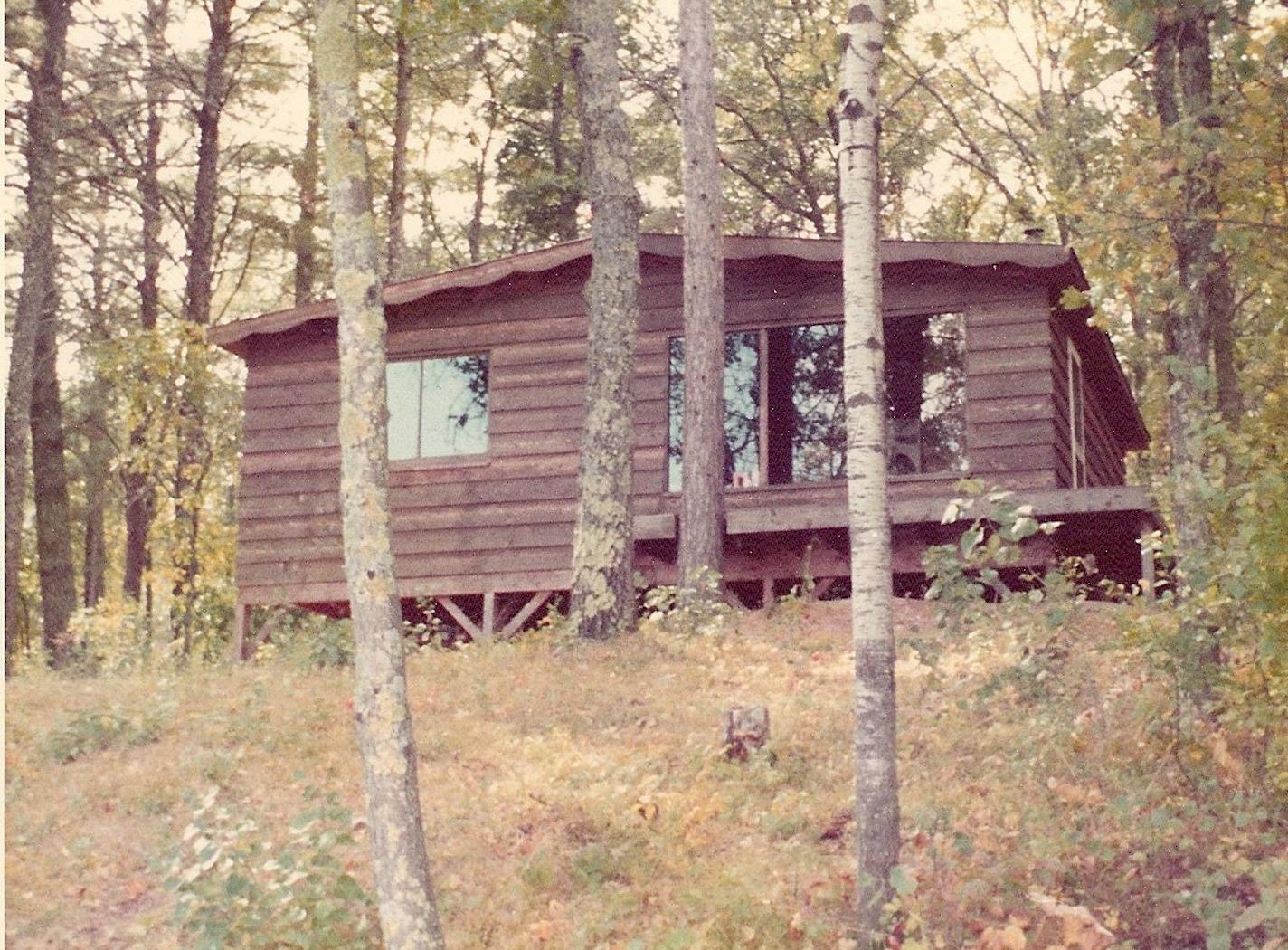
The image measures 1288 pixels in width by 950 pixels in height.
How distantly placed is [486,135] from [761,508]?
1555cm

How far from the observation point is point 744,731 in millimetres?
8977

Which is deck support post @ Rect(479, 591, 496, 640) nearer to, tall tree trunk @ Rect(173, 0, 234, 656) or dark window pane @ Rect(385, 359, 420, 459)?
dark window pane @ Rect(385, 359, 420, 459)

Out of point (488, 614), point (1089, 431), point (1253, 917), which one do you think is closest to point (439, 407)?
point (488, 614)

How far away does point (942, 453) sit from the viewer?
1554cm

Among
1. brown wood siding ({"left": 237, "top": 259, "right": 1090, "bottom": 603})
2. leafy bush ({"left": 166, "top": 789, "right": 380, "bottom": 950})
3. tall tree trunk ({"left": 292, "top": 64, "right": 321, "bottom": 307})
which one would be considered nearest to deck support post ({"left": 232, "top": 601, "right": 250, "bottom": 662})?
brown wood siding ({"left": 237, "top": 259, "right": 1090, "bottom": 603})

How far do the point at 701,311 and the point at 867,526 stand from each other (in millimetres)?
8508

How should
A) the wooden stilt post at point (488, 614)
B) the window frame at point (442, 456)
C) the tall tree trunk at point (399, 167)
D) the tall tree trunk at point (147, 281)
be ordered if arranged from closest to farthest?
the wooden stilt post at point (488, 614)
the window frame at point (442, 456)
the tall tree trunk at point (147, 281)
the tall tree trunk at point (399, 167)

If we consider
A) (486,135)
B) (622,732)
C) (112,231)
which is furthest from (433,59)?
(622,732)

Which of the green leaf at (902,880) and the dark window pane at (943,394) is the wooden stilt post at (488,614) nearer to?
the dark window pane at (943,394)

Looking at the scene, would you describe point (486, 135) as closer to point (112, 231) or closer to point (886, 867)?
point (112, 231)

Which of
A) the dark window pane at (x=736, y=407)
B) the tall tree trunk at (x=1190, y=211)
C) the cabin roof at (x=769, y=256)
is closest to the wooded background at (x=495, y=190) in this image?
the tall tree trunk at (x=1190, y=211)

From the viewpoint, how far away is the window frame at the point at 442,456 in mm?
16656

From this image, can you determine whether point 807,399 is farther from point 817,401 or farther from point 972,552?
point 972,552

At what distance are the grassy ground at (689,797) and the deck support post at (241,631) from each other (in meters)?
5.61
